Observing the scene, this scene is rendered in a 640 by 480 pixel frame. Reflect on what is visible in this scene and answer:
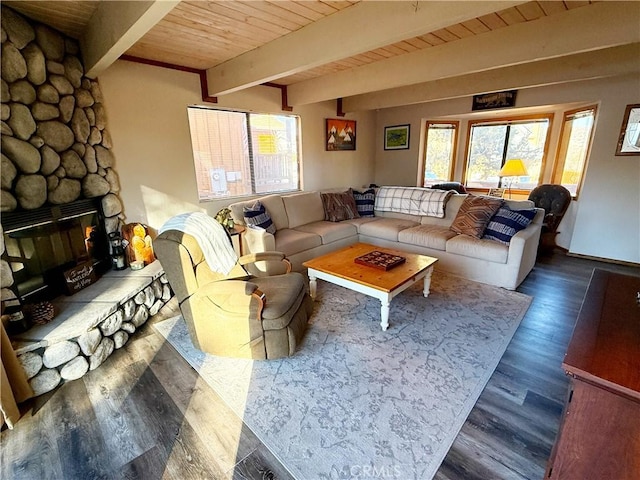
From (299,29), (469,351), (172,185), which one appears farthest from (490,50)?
(172,185)

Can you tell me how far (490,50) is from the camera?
2469 mm

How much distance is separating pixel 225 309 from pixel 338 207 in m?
2.71

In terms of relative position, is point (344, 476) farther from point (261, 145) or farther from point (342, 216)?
point (261, 145)

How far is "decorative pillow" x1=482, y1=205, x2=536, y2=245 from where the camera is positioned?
126 inches

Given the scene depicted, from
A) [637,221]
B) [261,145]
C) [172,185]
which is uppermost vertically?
[261,145]

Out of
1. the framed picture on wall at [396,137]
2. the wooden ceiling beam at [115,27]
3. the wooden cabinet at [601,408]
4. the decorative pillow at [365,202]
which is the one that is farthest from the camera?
the framed picture on wall at [396,137]

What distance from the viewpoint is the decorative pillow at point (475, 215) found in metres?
3.40

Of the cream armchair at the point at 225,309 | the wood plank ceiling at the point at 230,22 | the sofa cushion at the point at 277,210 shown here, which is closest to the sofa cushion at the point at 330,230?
the sofa cushion at the point at 277,210

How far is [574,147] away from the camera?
453 centimetres

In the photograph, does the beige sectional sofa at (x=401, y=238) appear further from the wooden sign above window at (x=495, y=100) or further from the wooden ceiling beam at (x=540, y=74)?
the wooden sign above window at (x=495, y=100)

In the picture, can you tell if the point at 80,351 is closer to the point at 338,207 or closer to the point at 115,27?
the point at 115,27

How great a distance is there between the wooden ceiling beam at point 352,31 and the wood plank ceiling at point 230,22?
61 millimetres

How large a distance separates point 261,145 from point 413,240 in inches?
96.4

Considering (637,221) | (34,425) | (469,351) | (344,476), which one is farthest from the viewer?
(637,221)
